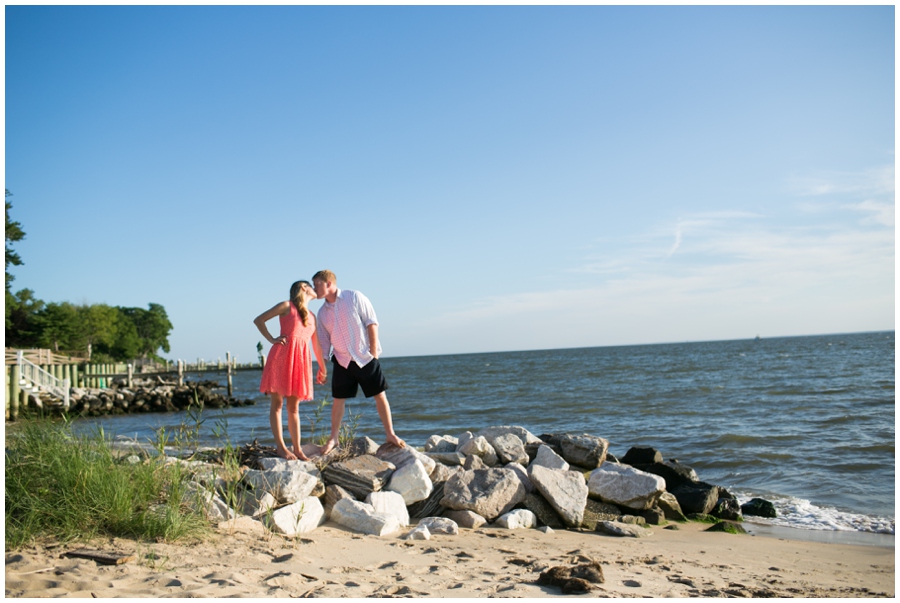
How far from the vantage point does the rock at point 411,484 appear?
6.10 meters

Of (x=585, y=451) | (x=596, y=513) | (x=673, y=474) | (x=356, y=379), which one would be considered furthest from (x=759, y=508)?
(x=356, y=379)

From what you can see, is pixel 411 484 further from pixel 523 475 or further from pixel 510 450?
pixel 510 450

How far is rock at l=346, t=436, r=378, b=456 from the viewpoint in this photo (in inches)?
273

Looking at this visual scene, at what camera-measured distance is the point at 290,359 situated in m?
6.34

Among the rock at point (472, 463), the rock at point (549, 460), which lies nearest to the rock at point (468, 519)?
the rock at point (472, 463)

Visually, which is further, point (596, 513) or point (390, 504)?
point (596, 513)

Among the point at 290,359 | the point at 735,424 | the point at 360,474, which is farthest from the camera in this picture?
the point at 735,424

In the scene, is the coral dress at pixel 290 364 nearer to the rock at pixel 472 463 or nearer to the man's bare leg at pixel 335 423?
the man's bare leg at pixel 335 423

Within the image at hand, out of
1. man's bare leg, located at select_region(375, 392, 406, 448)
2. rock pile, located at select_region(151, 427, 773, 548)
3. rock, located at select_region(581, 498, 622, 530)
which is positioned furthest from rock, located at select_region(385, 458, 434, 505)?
rock, located at select_region(581, 498, 622, 530)

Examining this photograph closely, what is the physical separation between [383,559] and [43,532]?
2.09 meters

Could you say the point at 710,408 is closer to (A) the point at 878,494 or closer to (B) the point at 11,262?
(A) the point at 878,494

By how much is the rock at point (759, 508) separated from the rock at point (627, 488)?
5.38 feet

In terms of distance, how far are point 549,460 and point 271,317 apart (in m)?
3.55

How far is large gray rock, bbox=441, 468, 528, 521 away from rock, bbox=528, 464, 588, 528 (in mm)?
205
